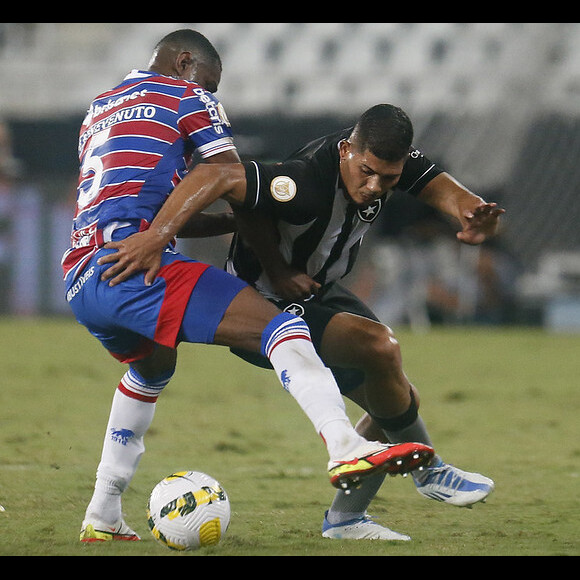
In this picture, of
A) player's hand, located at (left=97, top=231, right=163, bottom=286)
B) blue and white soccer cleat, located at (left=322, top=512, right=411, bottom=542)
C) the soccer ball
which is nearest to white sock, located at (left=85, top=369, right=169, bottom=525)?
the soccer ball

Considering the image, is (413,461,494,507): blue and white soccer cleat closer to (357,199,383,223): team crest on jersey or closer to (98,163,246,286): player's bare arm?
(357,199,383,223): team crest on jersey

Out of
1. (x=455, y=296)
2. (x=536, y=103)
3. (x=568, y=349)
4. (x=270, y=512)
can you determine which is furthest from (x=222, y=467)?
(x=536, y=103)

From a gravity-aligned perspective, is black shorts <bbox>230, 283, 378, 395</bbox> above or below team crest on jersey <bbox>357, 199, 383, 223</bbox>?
below

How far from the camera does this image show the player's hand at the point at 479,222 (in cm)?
425

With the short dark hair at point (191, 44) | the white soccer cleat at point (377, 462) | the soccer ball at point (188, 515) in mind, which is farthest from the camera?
the short dark hair at point (191, 44)

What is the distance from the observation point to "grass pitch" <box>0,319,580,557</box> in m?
4.12

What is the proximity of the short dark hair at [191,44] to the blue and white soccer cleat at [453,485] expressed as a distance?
6.33ft

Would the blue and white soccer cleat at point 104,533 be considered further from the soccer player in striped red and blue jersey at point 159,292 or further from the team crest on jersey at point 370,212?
the team crest on jersey at point 370,212

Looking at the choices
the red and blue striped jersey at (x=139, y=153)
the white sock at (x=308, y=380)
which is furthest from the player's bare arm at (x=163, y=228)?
the white sock at (x=308, y=380)

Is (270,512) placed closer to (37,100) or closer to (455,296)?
(455,296)

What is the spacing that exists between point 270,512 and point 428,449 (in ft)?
4.95

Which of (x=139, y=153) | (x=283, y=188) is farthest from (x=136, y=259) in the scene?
(x=283, y=188)

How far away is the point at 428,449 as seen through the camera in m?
3.39

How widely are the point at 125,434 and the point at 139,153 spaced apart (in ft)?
3.98
